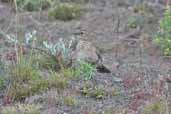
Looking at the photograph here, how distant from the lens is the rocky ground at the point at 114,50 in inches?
204

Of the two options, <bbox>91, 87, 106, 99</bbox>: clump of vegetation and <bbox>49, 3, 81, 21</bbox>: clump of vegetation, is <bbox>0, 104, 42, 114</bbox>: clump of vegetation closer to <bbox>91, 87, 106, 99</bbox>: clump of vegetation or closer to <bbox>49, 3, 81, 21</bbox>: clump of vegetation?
<bbox>91, 87, 106, 99</bbox>: clump of vegetation

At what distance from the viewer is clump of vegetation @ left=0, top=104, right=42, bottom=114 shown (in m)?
4.82

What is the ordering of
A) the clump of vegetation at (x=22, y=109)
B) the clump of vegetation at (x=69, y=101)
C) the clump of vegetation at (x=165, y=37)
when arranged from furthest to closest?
the clump of vegetation at (x=165, y=37)
the clump of vegetation at (x=69, y=101)
the clump of vegetation at (x=22, y=109)

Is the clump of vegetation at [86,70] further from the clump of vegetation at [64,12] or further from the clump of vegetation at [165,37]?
the clump of vegetation at [64,12]

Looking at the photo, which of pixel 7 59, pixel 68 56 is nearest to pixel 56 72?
pixel 68 56

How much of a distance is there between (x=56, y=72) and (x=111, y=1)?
3440 millimetres

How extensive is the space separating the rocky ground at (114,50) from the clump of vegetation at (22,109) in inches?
4.5

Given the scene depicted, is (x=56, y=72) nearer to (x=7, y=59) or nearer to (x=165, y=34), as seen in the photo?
(x=7, y=59)

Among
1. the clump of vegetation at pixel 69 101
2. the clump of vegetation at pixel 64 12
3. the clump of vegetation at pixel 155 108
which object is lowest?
the clump of vegetation at pixel 69 101

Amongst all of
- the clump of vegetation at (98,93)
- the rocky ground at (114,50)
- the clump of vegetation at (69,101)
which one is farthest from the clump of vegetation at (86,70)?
the clump of vegetation at (69,101)

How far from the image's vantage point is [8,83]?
5.47 meters

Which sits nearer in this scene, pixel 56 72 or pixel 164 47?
pixel 56 72

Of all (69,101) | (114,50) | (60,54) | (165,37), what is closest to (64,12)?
(114,50)

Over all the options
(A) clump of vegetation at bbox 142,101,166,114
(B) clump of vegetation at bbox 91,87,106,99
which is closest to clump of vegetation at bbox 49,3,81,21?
(B) clump of vegetation at bbox 91,87,106,99
